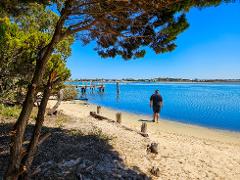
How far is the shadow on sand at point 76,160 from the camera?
8320mm

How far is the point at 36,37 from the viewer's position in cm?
1391

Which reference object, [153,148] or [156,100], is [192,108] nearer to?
[156,100]

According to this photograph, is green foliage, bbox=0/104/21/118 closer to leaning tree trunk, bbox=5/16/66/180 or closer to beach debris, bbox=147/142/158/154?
beach debris, bbox=147/142/158/154

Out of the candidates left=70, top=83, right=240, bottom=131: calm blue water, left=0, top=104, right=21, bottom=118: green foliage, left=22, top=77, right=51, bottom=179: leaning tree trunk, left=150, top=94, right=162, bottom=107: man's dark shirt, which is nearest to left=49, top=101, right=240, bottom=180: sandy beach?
left=0, top=104, right=21, bottom=118: green foliage

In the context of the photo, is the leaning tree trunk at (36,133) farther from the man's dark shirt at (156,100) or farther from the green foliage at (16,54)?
the man's dark shirt at (156,100)

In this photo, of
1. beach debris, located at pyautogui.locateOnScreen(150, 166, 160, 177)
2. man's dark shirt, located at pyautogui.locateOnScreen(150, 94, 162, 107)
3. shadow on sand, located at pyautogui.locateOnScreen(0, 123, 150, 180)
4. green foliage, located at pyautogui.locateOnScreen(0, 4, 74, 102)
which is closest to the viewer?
shadow on sand, located at pyautogui.locateOnScreen(0, 123, 150, 180)

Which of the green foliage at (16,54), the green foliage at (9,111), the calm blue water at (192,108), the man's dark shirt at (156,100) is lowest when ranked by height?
the calm blue water at (192,108)

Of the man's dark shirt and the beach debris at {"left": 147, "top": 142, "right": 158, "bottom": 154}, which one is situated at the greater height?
the man's dark shirt

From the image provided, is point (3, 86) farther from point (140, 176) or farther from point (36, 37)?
point (140, 176)

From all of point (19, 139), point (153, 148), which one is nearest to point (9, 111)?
point (153, 148)

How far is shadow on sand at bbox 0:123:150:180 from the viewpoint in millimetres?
8320

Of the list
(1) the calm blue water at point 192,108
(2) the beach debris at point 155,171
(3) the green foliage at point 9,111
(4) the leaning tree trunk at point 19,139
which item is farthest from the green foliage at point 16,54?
(1) the calm blue water at point 192,108

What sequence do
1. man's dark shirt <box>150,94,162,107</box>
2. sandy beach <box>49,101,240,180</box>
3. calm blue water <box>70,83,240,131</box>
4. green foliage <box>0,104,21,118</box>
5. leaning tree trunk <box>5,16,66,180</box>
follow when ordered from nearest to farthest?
leaning tree trunk <box>5,16,66,180</box>
sandy beach <box>49,101,240,180</box>
green foliage <box>0,104,21,118</box>
man's dark shirt <box>150,94,162,107</box>
calm blue water <box>70,83,240,131</box>

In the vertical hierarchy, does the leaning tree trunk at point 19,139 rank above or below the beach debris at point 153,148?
above
